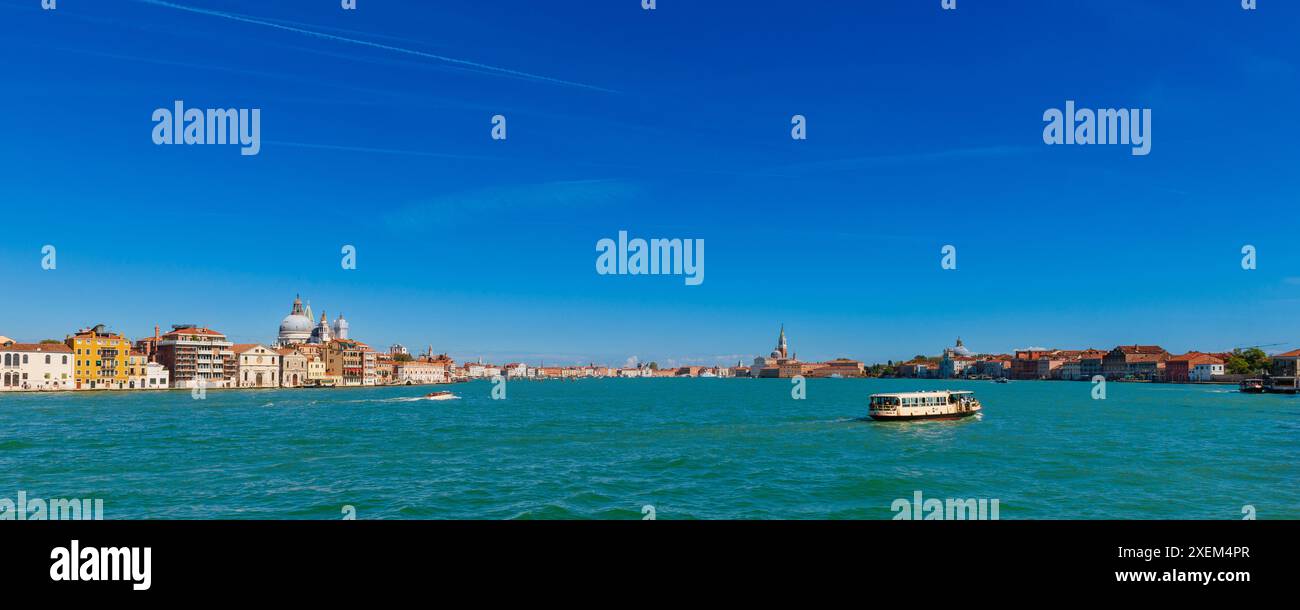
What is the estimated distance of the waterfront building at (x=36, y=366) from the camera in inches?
3477

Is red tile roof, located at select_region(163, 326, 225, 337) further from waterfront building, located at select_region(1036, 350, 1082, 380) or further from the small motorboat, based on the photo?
waterfront building, located at select_region(1036, 350, 1082, 380)

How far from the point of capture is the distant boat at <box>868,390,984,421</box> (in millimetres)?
43938

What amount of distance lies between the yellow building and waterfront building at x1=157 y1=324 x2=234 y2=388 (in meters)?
7.47

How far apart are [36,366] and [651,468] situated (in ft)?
332

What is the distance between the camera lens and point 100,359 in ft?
318

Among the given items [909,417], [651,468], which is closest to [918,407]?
[909,417]

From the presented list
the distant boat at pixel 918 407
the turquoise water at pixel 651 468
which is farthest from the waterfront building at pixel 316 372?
the distant boat at pixel 918 407

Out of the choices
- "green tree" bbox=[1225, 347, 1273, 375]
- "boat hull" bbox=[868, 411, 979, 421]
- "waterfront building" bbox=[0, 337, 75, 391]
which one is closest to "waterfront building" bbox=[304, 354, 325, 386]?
"waterfront building" bbox=[0, 337, 75, 391]

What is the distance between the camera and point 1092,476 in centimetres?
2277

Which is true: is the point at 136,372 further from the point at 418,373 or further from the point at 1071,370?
the point at 1071,370

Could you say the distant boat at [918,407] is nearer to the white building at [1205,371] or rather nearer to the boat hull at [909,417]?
the boat hull at [909,417]
